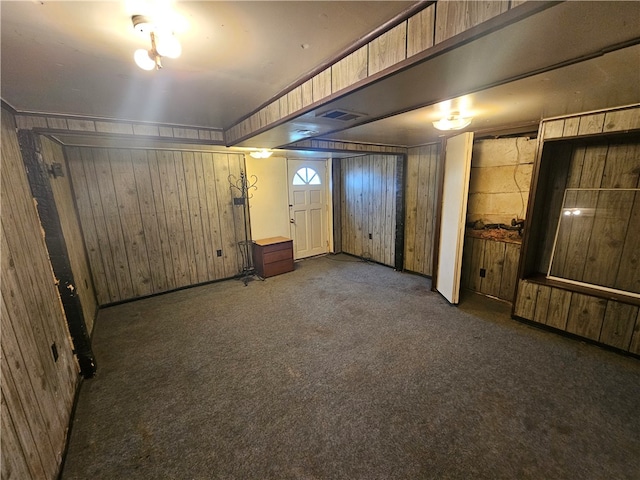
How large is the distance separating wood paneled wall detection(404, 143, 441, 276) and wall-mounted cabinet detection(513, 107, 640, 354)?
1.45 meters

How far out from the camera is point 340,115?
1860 mm

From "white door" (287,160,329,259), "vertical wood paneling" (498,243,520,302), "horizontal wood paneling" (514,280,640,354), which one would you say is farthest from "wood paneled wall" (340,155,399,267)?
"horizontal wood paneling" (514,280,640,354)

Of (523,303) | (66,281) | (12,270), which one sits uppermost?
(12,270)

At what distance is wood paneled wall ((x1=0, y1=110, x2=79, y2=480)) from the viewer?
1198 millimetres

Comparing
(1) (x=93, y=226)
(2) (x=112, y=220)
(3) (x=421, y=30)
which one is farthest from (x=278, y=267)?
(3) (x=421, y=30)

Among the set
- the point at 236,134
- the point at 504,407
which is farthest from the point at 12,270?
the point at 504,407

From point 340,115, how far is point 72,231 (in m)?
3.14

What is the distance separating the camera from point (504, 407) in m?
1.86

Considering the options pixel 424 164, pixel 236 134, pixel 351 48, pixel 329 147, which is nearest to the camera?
pixel 351 48

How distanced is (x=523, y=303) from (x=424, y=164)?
2376mm

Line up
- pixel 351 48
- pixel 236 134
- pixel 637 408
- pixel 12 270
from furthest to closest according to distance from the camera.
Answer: pixel 236 134, pixel 637 408, pixel 12 270, pixel 351 48

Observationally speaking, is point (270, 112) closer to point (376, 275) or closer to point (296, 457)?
point (296, 457)

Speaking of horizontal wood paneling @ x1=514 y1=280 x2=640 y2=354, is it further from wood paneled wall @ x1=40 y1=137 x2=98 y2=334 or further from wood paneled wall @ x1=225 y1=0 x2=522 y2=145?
wood paneled wall @ x1=40 y1=137 x2=98 y2=334

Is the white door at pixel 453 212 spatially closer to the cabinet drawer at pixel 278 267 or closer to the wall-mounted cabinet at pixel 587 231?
the wall-mounted cabinet at pixel 587 231
